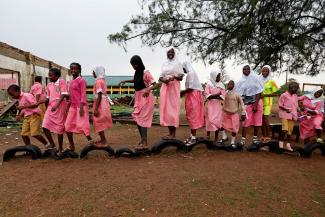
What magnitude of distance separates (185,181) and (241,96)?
2.78m

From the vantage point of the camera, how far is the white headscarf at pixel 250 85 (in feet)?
19.8

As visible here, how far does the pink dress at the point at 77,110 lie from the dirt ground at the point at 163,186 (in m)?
0.53

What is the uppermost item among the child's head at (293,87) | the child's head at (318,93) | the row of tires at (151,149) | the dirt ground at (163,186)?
the child's head at (293,87)

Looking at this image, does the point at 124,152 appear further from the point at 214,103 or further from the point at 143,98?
the point at 214,103

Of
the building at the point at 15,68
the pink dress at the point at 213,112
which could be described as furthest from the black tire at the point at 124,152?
the building at the point at 15,68

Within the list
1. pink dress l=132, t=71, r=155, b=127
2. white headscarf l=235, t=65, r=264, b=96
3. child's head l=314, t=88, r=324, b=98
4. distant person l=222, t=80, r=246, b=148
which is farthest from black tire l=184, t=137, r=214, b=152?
child's head l=314, t=88, r=324, b=98

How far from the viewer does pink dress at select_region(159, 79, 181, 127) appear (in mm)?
5586

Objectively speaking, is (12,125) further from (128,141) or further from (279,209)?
(279,209)

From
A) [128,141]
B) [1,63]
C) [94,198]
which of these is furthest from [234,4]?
[1,63]

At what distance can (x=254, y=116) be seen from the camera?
6176mm

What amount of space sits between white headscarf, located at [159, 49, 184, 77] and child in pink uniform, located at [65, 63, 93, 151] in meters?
1.46

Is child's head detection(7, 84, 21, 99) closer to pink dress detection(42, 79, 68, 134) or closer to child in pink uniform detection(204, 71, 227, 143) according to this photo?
pink dress detection(42, 79, 68, 134)

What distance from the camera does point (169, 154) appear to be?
5.48 metres

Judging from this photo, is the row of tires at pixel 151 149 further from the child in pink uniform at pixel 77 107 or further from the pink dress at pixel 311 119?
the pink dress at pixel 311 119
